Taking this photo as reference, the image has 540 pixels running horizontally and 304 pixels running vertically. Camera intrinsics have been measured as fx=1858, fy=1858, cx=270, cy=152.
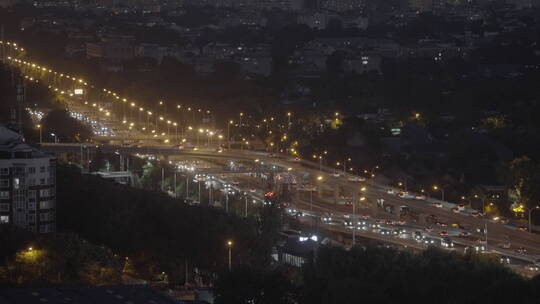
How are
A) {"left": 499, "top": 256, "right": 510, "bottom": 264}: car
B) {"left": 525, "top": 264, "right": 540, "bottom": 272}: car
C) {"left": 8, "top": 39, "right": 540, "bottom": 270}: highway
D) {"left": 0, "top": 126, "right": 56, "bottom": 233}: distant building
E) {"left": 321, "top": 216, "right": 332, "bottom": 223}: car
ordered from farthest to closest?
{"left": 321, "top": 216, "right": 332, "bottom": 223}: car < {"left": 8, "top": 39, "right": 540, "bottom": 270}: highway < {"left": 0, "top": 126, "right": 56, "bottom": 233}: distant building < {"left": 499, "top": 256, "right": 510, "bottom": 264}: car < {"left": 525, "top": 264, "right": 540, "bottom": 272}: car

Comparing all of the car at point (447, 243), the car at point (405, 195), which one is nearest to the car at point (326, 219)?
the car at point (447, 243)

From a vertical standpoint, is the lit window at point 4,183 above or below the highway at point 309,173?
above

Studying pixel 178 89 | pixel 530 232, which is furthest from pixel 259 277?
pixel 178 89

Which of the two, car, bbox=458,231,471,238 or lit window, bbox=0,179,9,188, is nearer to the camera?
lit window, bbox=0,179,9,188

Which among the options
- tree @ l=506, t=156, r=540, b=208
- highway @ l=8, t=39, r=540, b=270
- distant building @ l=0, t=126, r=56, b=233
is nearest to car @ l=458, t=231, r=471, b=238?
highway @ l=8, t=39, r=540, b=270

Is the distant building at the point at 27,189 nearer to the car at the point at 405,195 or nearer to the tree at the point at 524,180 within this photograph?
the car at the point at 405,195

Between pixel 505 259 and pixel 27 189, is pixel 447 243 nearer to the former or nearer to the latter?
pixel 505 259

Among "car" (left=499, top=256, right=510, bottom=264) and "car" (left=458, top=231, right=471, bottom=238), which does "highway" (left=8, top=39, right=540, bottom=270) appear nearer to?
"car" (left=458, top=231, right=471, bottom=238)

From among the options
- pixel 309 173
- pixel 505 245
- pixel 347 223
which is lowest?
pixel 309 173

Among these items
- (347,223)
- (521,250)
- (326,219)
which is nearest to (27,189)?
(347,223)

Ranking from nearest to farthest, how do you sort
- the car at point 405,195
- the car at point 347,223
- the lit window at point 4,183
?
the lit window at point 4,183, the car at point 347,223, the car at point 405,195
